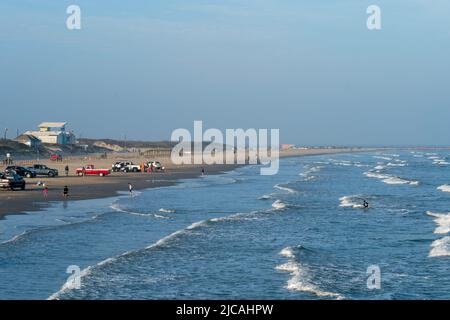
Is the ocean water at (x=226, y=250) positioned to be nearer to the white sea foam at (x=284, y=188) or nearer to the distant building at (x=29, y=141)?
the white sea foam at (x=284, y=188)

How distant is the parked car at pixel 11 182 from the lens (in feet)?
153

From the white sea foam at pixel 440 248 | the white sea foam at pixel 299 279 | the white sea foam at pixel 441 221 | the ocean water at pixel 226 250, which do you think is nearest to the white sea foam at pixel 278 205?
the ocean water at pixel 226 250

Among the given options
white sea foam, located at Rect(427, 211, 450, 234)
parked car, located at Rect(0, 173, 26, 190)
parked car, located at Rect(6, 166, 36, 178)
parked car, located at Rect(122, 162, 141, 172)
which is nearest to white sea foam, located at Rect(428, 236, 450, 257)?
white sea foam, located at Rect(427, 211, 450, 234)

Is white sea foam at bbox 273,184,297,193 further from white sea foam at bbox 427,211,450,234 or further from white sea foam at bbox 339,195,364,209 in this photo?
white sea foam at bbox 427,211,450,234

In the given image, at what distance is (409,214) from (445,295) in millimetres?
19502

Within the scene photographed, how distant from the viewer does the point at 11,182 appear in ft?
153

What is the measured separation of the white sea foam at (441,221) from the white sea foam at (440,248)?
9.29ft

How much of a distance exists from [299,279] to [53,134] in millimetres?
141844

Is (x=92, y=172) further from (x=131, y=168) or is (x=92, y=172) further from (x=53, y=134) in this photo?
(x=53, y=134)

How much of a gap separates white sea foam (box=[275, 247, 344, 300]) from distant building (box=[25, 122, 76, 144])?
447 feet

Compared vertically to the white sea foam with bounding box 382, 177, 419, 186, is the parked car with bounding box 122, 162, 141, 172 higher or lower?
higher

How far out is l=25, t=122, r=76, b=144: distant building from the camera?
15325cm

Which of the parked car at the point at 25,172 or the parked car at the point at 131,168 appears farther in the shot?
the parked car at the point at 131,168
